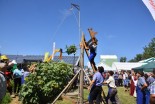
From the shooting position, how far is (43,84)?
14.1 meters

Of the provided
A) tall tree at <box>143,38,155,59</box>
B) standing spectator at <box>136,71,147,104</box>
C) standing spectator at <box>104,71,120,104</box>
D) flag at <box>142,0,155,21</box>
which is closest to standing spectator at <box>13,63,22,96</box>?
standing spectator at <box>104,71,120,104</box>

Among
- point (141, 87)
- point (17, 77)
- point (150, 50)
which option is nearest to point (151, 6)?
point (141, 87)

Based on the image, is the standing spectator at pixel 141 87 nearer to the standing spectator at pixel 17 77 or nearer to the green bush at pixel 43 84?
the green bush at pixel 43 84

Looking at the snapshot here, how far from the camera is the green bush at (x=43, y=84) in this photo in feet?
45.4

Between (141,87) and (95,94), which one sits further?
(141,87)

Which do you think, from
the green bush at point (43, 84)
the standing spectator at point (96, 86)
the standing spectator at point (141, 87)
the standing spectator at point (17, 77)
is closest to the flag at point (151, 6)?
the standing spectator at point (96, 86)

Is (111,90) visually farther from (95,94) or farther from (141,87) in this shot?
(141,87)

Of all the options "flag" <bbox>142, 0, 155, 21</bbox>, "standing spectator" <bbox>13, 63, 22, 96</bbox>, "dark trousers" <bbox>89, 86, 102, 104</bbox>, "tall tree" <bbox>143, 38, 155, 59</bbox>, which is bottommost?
"dark trousers" <bbox>89, 86, 102, 104</bbox>

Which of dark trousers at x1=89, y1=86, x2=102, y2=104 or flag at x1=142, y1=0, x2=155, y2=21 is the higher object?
flag at x1=142, y1=0, x2=155, y2=21

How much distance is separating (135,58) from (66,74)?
127814 mm

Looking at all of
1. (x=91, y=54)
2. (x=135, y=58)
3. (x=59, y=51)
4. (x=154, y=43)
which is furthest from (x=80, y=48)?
(x=135, y=58)

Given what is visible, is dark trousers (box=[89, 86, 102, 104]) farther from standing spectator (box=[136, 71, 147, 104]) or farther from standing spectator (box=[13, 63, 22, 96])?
standing spectator (box=[13, 63, 22, 96])

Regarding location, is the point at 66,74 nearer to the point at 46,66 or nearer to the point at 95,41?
the point at 46,66

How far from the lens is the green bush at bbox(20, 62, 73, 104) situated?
45.4 ft
